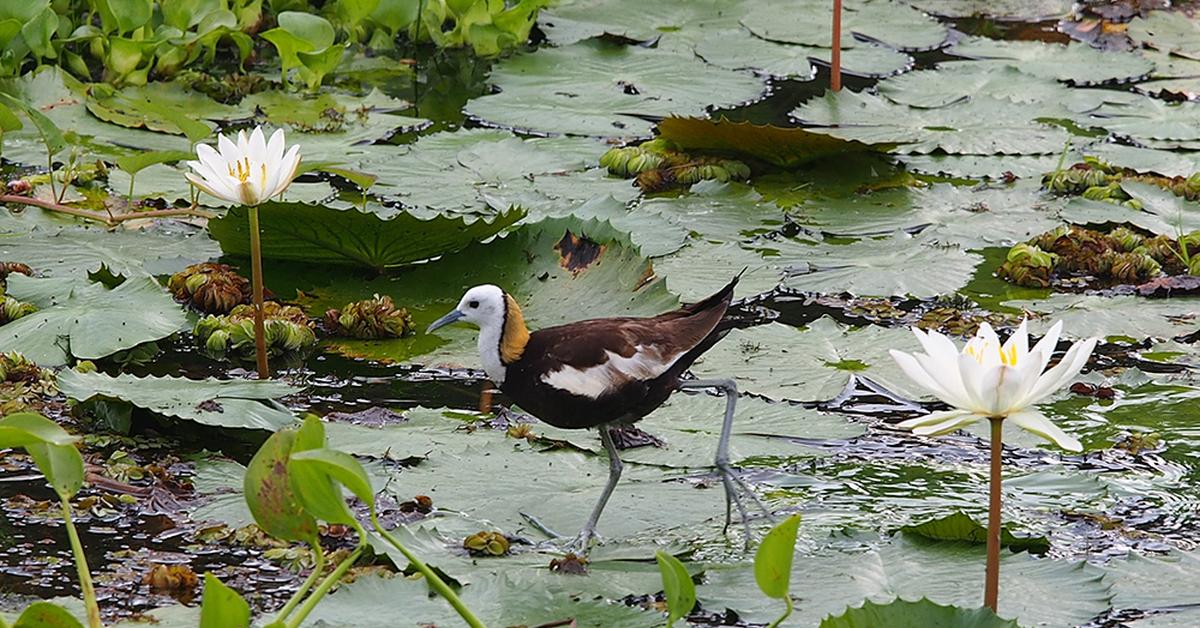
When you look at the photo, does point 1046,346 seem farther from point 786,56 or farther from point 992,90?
point 786,56

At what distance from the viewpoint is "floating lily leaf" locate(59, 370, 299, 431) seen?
3131 millimetres

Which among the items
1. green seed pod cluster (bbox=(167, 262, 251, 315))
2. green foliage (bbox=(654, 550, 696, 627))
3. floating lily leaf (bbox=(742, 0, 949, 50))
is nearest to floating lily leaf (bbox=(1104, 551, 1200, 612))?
green foliage (bbox=(654, 550, 696, 627))

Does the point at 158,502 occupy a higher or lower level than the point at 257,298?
lower

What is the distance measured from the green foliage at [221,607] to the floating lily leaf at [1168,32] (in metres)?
5.60

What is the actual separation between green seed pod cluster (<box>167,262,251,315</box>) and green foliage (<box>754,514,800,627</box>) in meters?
2.25

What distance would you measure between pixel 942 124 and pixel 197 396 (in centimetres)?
321

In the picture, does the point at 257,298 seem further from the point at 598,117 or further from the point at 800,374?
the point at 598,117

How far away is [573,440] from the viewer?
3367 mm

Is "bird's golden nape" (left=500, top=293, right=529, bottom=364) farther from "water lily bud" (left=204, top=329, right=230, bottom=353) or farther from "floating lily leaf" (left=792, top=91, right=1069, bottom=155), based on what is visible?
"floating lily leaf" (left=792, top=91, right=1069, bottom=155)

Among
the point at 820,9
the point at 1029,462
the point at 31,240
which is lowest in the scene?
the point at 1029,462

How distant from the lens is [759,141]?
196 inches

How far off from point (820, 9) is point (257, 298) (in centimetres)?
425

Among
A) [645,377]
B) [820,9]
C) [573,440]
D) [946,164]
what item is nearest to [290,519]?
[645,377]

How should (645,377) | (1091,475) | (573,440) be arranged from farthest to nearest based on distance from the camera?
(573,440) < (1091,475) < (645,377)
